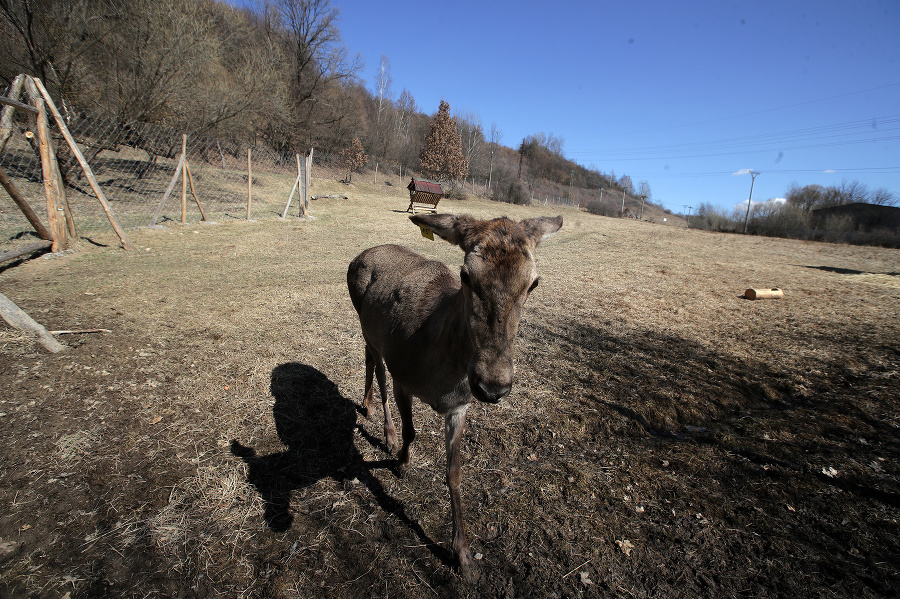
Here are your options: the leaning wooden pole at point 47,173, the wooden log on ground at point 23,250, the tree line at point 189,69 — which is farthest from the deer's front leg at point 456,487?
the tree line at point 189,69

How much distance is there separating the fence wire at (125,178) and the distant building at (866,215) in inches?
1596

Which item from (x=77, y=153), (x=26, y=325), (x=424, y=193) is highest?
Result: (x=424, y=193)

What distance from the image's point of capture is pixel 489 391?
1941 millimetres

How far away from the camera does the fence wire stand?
388 inches

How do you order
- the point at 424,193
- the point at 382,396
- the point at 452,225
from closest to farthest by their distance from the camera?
the point at 452,225 → the point at 382,396 → the point at 424,193

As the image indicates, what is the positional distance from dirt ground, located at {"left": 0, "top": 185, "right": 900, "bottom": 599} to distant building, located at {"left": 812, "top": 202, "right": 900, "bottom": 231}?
34.9m

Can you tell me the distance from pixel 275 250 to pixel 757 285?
13.2 meters

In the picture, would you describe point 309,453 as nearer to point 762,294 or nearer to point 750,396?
point 750,396

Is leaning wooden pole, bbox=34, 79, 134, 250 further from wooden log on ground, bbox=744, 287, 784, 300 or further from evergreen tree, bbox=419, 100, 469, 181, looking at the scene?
evergreen tree, bbox=419, 100, 469, 181

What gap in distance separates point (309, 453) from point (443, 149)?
46067mm

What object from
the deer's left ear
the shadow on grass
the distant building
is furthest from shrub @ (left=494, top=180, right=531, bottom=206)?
the deer's left ear

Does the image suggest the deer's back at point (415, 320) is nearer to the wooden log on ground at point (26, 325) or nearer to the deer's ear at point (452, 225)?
the deer's ear at point (452, 225)

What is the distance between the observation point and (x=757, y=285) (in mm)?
10219

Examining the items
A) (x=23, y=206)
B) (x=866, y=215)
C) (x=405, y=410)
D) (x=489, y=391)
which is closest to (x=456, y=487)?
(x=405, y=410)
